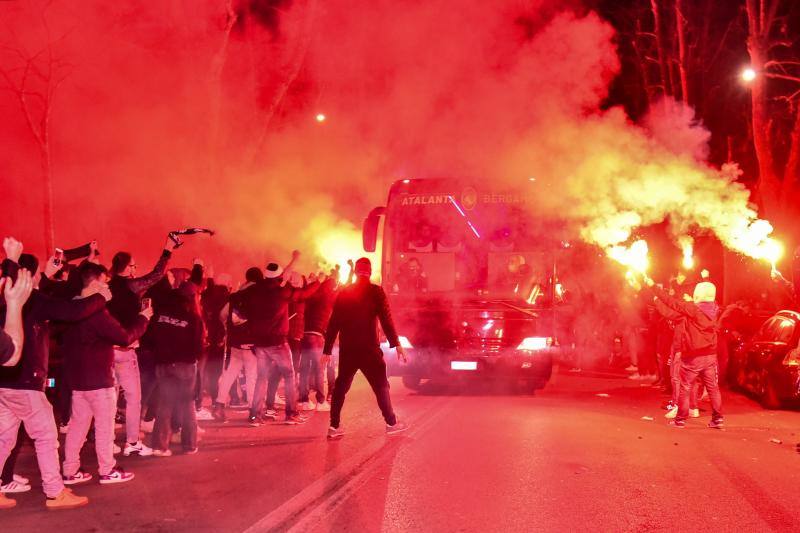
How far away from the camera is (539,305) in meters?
11.5

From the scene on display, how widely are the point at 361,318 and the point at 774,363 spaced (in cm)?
614

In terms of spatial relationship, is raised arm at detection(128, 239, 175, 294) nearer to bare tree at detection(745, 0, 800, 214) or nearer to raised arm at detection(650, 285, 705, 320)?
raised arm at detection(650, 285, 705, 320)

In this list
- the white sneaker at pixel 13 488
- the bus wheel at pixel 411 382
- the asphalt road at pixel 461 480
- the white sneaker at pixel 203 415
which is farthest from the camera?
the bus wheel at pixel 411 382

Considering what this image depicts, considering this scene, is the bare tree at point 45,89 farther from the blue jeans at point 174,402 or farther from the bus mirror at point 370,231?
the blue jeans at point 174,402

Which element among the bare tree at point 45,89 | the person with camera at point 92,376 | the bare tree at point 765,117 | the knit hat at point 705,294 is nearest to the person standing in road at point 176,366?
the person with camera at point 92,376

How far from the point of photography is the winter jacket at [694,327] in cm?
939

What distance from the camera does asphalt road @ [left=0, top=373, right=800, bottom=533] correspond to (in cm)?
541

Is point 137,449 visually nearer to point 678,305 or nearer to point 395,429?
point 395,429

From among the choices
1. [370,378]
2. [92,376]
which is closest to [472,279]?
[370,378]

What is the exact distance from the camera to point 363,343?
8.39 m

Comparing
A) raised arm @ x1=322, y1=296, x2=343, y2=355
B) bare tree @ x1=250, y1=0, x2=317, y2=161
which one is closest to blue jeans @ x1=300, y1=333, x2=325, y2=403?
raised arm @ x1=322, y1=296, x2=343, y2=355

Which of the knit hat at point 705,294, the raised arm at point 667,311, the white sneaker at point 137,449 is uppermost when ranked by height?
the knit hat at point 705,294

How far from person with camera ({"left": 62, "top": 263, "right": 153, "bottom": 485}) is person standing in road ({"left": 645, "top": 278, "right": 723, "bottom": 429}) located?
608cm

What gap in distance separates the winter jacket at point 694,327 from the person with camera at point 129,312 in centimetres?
556
